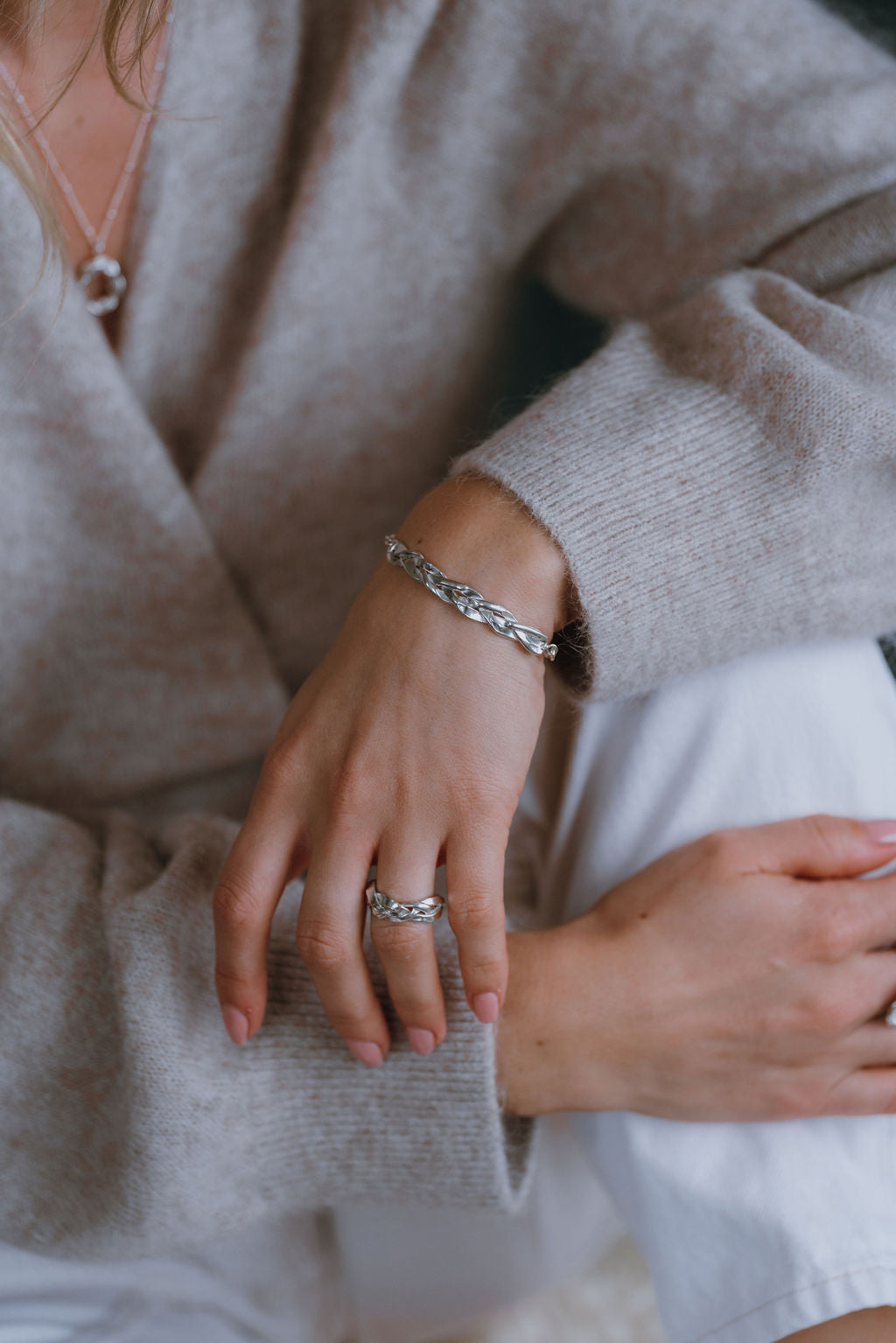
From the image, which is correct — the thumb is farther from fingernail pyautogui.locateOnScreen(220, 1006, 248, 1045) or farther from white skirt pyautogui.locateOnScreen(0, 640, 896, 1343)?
fingernail pyautogui.locateOnScreen(220, 1006, 248, 1045)

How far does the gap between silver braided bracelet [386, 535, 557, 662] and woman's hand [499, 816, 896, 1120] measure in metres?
0.17

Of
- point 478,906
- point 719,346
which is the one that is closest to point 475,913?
point 478,906

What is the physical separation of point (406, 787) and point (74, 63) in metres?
0.56

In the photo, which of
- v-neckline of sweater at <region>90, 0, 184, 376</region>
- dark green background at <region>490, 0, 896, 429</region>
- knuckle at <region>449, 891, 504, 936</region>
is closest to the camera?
knuckle at <region>449, 891, 504, 936</region>

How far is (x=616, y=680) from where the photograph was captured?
0.59 meters

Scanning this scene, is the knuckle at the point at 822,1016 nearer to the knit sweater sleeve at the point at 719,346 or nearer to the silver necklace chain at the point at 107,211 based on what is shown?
the knit sweater sleeve at the point at 719,346

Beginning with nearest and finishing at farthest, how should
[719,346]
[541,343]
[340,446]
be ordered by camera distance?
[719,346], [340,446], [541,343]

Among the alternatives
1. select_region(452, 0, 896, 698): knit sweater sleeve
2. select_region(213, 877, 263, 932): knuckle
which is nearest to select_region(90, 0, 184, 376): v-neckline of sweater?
select_region(452, 0, 896, 698): knit sweater sleeve

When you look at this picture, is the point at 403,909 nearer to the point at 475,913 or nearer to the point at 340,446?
the point at 475,913

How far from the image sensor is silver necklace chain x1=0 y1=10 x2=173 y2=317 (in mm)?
683

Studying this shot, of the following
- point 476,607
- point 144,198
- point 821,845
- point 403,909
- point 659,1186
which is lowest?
point 659,1186

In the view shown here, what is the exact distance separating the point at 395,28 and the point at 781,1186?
31.6 inches

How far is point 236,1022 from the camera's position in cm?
55

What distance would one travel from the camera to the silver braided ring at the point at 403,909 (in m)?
0.51
